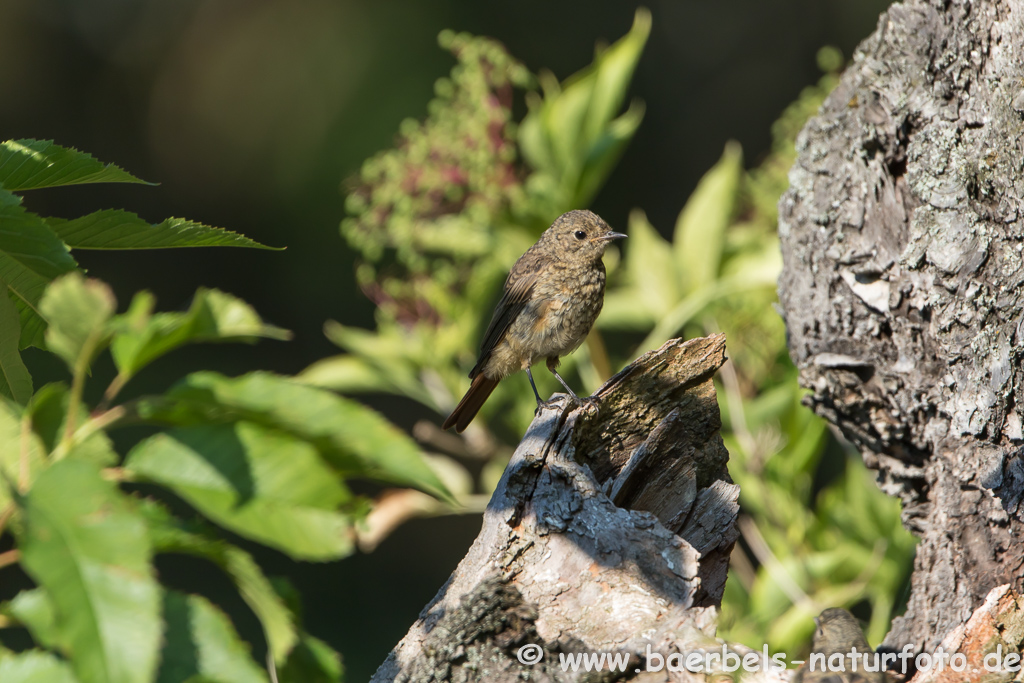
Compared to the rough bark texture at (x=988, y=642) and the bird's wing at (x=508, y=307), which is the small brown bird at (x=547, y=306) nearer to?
the bird's wing at (x=508, y=307)

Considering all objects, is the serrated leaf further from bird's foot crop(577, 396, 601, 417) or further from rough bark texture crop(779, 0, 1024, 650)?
rough bark texture crop(779, 0, 1024, 650)

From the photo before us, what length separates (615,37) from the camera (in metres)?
7.33

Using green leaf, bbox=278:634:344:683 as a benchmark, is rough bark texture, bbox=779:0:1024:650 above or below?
above

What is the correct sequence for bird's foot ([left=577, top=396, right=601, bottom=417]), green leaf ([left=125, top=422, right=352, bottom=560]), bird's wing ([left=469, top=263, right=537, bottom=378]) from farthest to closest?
bird's wing ([left=469, top=263, right=537, bottom=378]) < bird's foot ([left=577, top=396, right=601, bottom=417]) < green leaf ([left=125, top=422, right=352, bottom=560])

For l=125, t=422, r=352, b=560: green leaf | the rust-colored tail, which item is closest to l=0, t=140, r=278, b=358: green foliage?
l=125, t=422, r=352, b=560: green leaf

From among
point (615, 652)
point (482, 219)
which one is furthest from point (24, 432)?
point (482, 219)

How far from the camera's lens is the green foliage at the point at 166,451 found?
4.27 ft

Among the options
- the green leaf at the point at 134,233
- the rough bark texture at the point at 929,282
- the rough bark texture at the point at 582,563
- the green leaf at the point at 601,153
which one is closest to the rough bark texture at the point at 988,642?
the rough bark texture at the point at 929,282

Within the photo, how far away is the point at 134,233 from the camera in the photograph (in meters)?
1.41

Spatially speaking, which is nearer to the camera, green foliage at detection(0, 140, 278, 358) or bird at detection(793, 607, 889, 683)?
green foliage at detection(0, 140, 278, 358)

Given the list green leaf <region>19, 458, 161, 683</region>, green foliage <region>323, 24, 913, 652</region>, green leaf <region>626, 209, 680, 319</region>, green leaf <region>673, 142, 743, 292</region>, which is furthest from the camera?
green leaf <region>626, 209, 680, 319</region>

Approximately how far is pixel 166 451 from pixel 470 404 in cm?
176

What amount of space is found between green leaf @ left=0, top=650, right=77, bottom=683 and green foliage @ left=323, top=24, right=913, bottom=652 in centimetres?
144

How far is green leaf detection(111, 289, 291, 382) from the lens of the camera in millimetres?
1688
